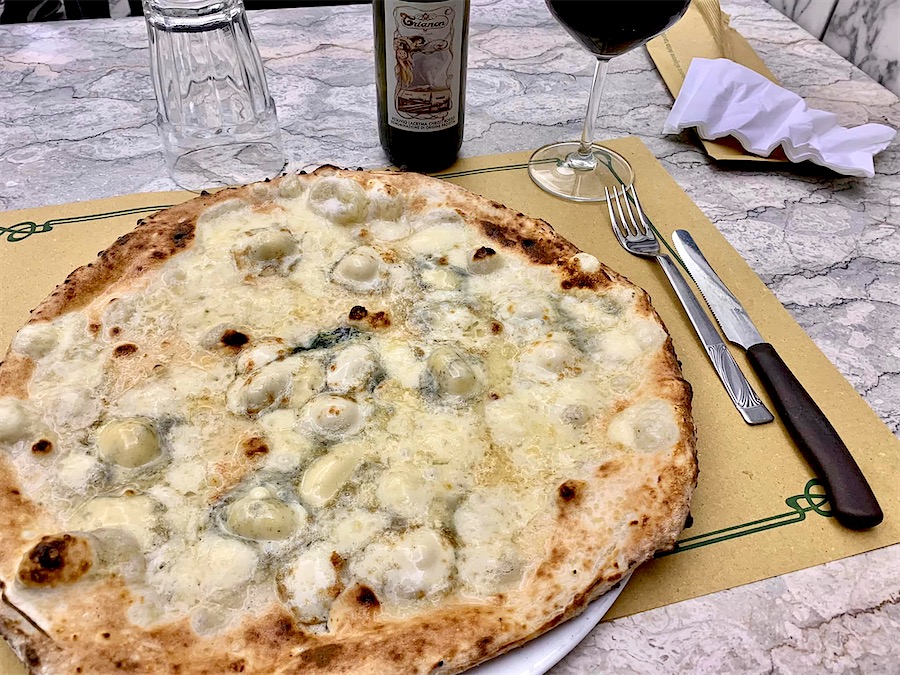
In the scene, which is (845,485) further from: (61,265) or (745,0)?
(745,0)

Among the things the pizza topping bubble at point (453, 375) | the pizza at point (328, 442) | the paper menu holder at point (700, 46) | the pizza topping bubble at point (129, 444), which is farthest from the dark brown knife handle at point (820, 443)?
the paper menu holder at point (700, 46)

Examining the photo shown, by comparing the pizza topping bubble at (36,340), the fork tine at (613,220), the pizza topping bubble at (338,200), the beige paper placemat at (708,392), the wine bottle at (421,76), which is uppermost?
the wine bottle at (421,76)

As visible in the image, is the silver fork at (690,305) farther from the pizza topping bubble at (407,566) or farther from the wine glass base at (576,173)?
the pizza topping bubble at (407,566)

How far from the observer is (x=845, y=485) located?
32.0 inches

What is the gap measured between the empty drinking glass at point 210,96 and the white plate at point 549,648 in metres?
1.01

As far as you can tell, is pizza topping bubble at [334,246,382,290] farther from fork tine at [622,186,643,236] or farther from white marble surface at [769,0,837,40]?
white marble surface at [769,0,837,40]

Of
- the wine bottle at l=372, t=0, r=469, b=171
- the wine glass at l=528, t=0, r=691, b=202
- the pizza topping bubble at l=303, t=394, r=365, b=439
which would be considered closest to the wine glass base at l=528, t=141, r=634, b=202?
the wine glass at l=528, t=0, r=691, b=202

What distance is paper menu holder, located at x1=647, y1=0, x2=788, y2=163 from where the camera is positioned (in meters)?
1.64

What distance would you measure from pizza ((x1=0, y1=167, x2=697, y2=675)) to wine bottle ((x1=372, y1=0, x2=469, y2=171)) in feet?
0.76

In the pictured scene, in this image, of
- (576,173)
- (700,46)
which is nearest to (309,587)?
(576,173)

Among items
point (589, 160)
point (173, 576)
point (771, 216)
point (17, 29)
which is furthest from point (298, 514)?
point (17, 29)

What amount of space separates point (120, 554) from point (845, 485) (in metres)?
0.80

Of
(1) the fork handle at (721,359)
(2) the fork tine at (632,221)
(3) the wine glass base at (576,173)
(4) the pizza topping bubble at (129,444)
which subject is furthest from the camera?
(3) the wine glass base at (576,173)

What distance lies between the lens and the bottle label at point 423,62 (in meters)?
1.11
